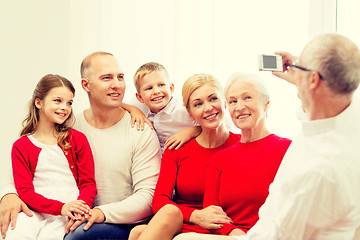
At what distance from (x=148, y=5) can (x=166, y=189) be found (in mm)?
1655

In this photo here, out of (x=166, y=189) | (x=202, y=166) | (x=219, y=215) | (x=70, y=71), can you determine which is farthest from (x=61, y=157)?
(x=70, y=71)

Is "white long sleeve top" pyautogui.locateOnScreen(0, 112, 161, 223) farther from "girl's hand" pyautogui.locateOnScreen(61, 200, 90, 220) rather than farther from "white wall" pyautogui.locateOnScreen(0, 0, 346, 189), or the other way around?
"white wall" pyautogui.locateOnScreen(0, 0, 346, 189)

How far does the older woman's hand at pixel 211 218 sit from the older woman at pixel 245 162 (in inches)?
1.0

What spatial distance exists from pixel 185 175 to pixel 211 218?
360 millimetres

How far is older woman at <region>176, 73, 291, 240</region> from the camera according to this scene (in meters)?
1.83

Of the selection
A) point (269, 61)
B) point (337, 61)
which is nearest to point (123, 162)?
point (269, 61)

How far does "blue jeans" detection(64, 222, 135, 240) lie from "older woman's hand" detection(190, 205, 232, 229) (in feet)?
1.33

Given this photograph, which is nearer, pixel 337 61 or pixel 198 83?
pixel 337 61

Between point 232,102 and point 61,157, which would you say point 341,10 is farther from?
point 61,157

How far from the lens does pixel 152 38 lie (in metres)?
3.21

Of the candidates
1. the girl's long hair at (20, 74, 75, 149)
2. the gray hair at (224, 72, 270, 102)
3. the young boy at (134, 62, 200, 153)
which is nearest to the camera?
the gray hair at (224, 72, 270, 102)

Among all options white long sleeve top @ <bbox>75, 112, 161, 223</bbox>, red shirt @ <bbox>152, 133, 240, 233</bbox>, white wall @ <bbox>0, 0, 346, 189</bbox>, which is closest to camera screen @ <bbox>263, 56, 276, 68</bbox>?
red shirt @ <bbox>152, 133, 240, 233</bbox>

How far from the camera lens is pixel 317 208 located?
118 centimetres

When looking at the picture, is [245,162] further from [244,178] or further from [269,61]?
[269,61]
